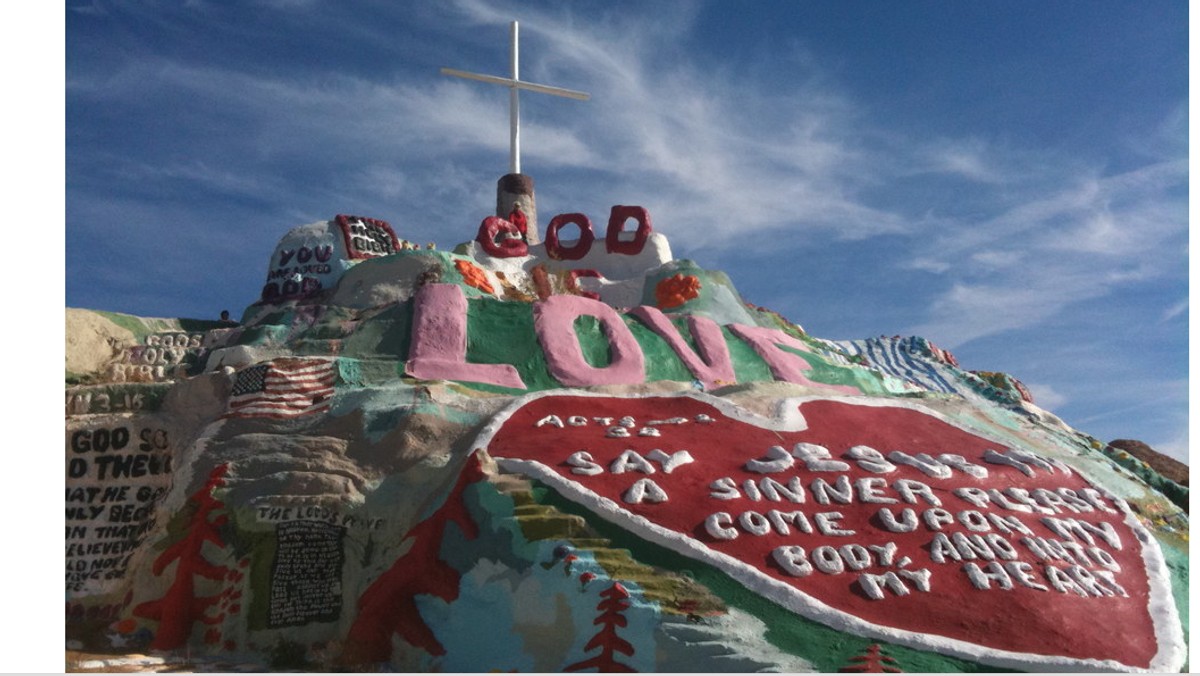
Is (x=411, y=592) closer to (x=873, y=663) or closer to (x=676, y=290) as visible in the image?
(x=873, y=663)

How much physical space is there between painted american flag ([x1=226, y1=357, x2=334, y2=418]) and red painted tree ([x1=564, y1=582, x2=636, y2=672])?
14.7ft

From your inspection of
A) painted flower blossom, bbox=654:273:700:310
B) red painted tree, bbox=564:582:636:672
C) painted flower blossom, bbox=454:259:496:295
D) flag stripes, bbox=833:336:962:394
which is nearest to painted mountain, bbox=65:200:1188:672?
red painted tree, bbox=564:582:636:672

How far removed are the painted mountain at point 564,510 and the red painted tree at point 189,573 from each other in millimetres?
26

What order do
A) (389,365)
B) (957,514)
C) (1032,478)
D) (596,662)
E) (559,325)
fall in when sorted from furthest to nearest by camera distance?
(559,325) < (389,365) < (1032,478) < (957,514) < (596,662)

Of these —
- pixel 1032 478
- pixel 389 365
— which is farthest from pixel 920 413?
pixel 389 365

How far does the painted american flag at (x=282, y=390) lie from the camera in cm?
1123

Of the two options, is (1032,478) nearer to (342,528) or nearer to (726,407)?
(726,407)

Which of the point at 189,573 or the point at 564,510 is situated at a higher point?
the point at 564,510

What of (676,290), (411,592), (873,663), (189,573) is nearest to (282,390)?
(189,573)

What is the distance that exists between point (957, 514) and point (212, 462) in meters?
7.01

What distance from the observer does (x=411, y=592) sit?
8.95 metres

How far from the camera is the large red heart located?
819 cm

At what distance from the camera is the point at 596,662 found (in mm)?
7883

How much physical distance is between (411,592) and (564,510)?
142cm
